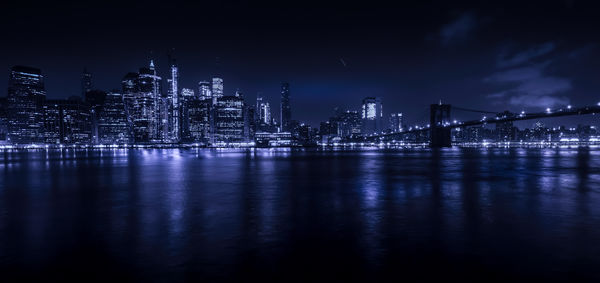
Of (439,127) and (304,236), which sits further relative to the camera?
(439,127)

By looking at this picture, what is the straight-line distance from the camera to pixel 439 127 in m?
138

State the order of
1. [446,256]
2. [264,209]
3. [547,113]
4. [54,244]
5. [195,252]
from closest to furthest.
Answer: [446,256] → [195,252] → [54,244] → [264,209] → [547,113]

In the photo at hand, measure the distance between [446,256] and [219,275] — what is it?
5175 mm

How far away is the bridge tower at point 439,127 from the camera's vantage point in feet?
461

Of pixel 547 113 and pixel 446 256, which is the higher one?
pixel 547 113

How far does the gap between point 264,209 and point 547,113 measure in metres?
101

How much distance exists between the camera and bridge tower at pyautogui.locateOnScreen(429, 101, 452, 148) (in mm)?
140375

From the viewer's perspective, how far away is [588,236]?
11.3m

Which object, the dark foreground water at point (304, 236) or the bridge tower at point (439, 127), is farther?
the bridge tower at point (439, 127)

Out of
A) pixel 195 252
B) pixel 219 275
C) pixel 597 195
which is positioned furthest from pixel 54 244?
pixel 597 195

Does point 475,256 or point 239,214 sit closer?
point 475,256

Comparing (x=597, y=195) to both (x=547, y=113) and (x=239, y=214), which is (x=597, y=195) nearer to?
(x=239, y=214)

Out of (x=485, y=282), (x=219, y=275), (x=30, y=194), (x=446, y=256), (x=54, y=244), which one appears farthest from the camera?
(x=30, y=194)

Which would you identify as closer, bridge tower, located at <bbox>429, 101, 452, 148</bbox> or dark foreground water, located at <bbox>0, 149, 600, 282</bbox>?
dark foreground water, located at <bbox>0, 149, 600, 282</bbox>
